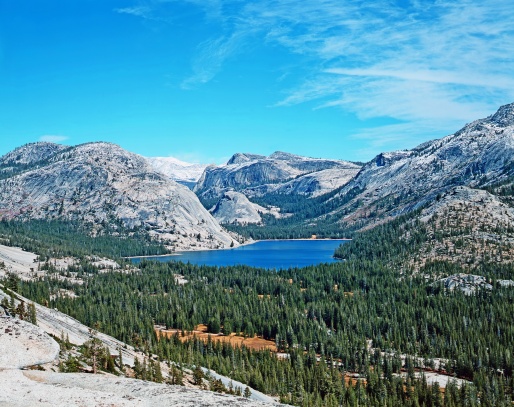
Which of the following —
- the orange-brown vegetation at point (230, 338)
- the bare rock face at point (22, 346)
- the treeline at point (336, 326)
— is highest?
the bare rock face at point (22, 346)

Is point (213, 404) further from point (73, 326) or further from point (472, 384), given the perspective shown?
point (472, 384)

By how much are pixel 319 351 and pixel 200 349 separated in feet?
114

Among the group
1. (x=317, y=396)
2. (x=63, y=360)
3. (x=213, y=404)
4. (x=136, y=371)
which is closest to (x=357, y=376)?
(x=317, y=396)

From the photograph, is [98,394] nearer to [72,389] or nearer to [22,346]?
[72,389]

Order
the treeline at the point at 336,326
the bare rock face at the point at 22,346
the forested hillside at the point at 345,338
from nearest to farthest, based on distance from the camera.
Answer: the bare rock face at the point at 22,346 → the forested hillside at the point at 345,338 → the treeline at the point at 336,326

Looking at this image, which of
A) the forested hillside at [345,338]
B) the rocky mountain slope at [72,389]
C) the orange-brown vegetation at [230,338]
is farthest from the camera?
the orange-brown vegetation at [230,338]

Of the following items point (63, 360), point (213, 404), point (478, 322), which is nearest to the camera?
point (213, 404)

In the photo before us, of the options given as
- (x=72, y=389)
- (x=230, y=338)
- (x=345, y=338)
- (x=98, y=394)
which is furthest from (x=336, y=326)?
(x=98, y=394)

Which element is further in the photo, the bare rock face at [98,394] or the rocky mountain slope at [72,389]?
the rocky mountain slope at [72,389]

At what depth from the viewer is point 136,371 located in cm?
7750

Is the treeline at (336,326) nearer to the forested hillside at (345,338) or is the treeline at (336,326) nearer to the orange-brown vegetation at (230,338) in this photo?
the forested hillside at (345,338)

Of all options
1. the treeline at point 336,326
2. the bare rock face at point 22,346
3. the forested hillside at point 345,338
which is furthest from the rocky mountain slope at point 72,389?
the treeline at point 336,326

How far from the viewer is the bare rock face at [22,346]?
177 feet

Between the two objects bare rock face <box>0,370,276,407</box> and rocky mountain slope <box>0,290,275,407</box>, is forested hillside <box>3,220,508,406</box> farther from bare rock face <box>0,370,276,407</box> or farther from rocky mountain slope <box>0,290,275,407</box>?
bare rock face <box>0,370,276,407</box>
